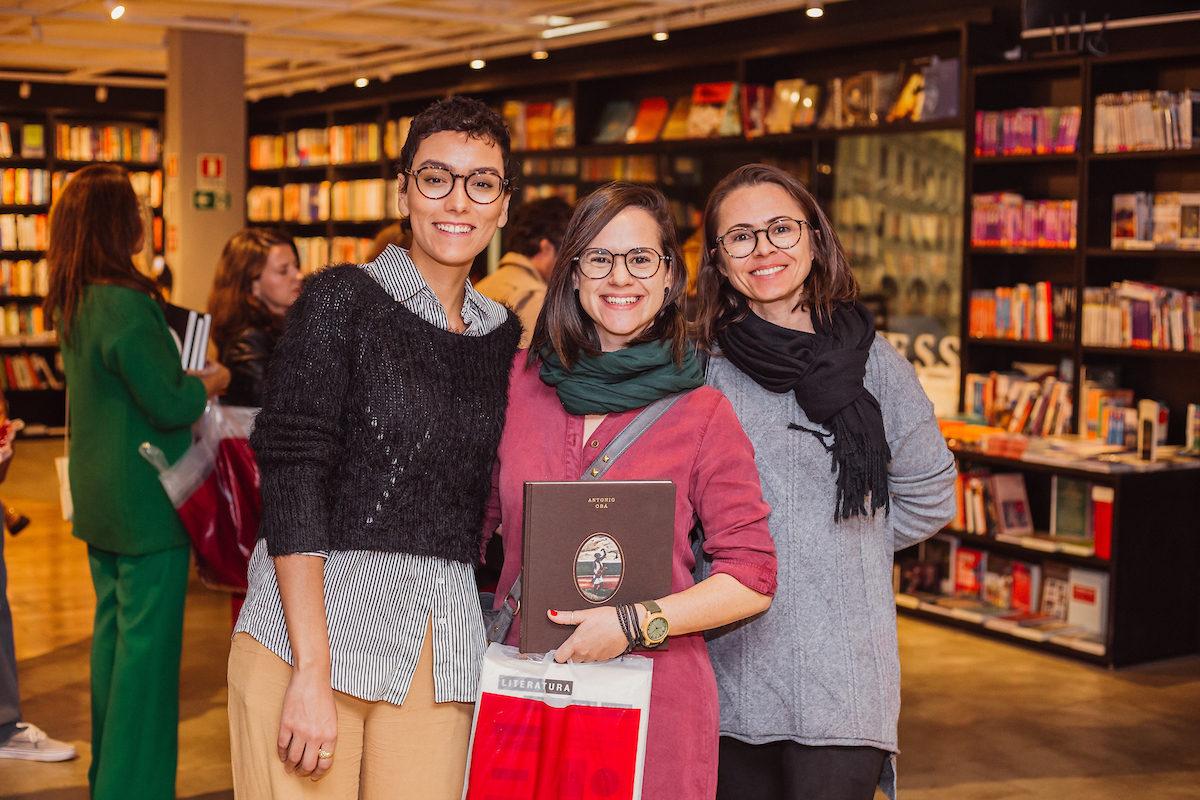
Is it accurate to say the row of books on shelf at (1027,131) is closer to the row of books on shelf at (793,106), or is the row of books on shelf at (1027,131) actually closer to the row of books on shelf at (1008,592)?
A: the row of books on shelf at (793,106)

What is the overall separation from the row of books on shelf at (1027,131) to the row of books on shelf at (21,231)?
29.3ft

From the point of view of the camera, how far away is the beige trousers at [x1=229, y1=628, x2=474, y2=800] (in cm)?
165

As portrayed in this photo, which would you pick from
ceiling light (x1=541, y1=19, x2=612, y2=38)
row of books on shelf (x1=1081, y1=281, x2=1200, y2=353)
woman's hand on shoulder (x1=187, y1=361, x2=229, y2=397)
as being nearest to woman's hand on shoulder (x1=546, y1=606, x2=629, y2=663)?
woman's hand on shoulder (x1=187, y1=361, x2=229, y2=397)

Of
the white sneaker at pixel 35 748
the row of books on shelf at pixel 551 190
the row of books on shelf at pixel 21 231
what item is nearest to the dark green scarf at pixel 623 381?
the white sneaker at pixel 35 748

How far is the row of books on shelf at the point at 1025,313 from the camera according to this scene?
5496 mm

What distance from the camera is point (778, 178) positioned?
80.0 inches

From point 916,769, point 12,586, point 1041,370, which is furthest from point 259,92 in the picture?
point 916,769

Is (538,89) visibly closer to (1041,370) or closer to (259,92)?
(259,92)

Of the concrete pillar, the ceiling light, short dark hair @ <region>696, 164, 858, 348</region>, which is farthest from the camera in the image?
the concrete pillar

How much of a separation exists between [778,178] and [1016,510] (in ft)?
12.8

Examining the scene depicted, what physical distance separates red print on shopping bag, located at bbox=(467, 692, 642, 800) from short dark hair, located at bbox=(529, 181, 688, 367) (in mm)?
534

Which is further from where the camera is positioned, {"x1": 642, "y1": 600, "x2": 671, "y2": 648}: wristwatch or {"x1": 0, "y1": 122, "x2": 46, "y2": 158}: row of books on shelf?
{"x1": 0, "y1": 122, "x2": 46, "y2": 158}: row of books on shelf

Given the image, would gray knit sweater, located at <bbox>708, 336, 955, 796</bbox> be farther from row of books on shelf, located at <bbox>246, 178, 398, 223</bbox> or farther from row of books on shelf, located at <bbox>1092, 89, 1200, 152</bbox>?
row of books on shelf, located at <bbox>246, 178, 398, 223</bbox>

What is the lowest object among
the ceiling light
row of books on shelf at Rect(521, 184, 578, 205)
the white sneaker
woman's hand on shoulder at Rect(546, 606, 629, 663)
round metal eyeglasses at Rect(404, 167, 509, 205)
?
the white sneaker
